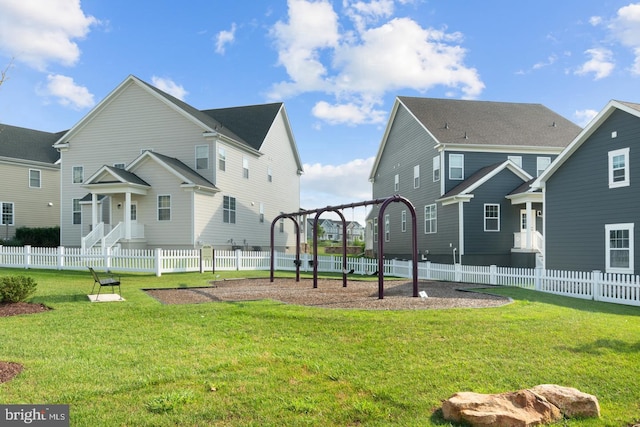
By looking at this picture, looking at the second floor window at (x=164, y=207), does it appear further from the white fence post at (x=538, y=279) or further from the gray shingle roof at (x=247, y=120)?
the white fence post at (x=538, y=279)

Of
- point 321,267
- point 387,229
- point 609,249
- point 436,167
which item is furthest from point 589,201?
point 387,229

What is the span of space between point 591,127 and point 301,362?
1630 cm

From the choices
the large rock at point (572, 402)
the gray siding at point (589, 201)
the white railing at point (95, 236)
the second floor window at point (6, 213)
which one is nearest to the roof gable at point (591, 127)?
the gray siding at point (589, 201)

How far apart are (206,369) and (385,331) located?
3051mm

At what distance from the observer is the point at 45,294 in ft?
39.3

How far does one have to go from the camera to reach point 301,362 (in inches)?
236

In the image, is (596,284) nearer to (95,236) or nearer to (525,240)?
(525,240)

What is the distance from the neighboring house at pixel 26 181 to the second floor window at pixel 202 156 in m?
15.8

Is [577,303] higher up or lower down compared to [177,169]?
lower down

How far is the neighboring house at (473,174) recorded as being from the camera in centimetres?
2431

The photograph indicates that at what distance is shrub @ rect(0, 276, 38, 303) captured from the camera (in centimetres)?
992

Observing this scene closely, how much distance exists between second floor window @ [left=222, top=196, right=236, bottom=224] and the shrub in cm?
1684

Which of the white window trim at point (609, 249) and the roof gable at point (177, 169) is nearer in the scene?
the white window trim at point (609, 249)

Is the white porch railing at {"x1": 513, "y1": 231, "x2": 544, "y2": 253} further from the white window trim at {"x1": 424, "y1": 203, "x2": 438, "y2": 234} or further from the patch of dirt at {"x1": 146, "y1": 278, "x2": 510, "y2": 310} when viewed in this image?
the patch of dirt at {"x1": 146, "y1": 278, "x2": 510, "y2": 310}
